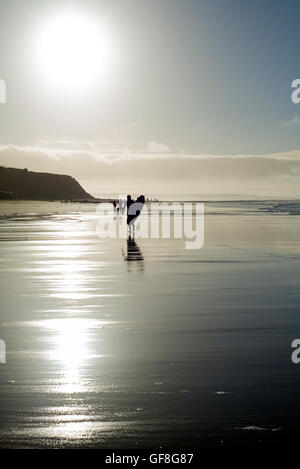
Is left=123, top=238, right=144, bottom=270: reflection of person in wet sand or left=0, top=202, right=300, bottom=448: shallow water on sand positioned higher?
left=0, top=202, right=300, bottom=448: shallow water on sand

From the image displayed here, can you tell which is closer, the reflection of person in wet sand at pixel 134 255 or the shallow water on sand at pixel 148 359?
the shallow water on sand at pixel 148 359

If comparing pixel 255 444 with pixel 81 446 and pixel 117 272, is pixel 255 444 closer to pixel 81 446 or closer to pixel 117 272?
pixel 81 446

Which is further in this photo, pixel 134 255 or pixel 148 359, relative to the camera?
pixel 134 255

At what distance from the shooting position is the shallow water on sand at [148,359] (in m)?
4.78

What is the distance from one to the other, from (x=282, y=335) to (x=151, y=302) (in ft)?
10.7

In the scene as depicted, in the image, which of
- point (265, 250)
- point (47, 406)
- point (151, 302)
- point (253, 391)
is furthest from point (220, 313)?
point (265, 250)

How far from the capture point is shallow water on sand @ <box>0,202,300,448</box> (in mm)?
4777

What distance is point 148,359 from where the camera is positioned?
22.2 feet

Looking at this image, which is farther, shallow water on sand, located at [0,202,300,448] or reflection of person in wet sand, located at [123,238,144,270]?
reflection of person in wet sand, located at [123,238,144,270]

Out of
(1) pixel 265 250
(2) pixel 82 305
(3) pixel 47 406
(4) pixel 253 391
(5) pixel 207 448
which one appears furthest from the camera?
(1) pixel 265 250

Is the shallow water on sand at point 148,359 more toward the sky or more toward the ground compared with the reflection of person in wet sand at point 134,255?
more toward the sky

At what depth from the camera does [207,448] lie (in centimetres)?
442

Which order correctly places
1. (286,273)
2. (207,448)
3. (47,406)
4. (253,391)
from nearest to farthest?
(207,448)
(47,406)
(253,391)
(286,273)

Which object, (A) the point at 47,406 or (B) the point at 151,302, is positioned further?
(B) the point at 151,302
